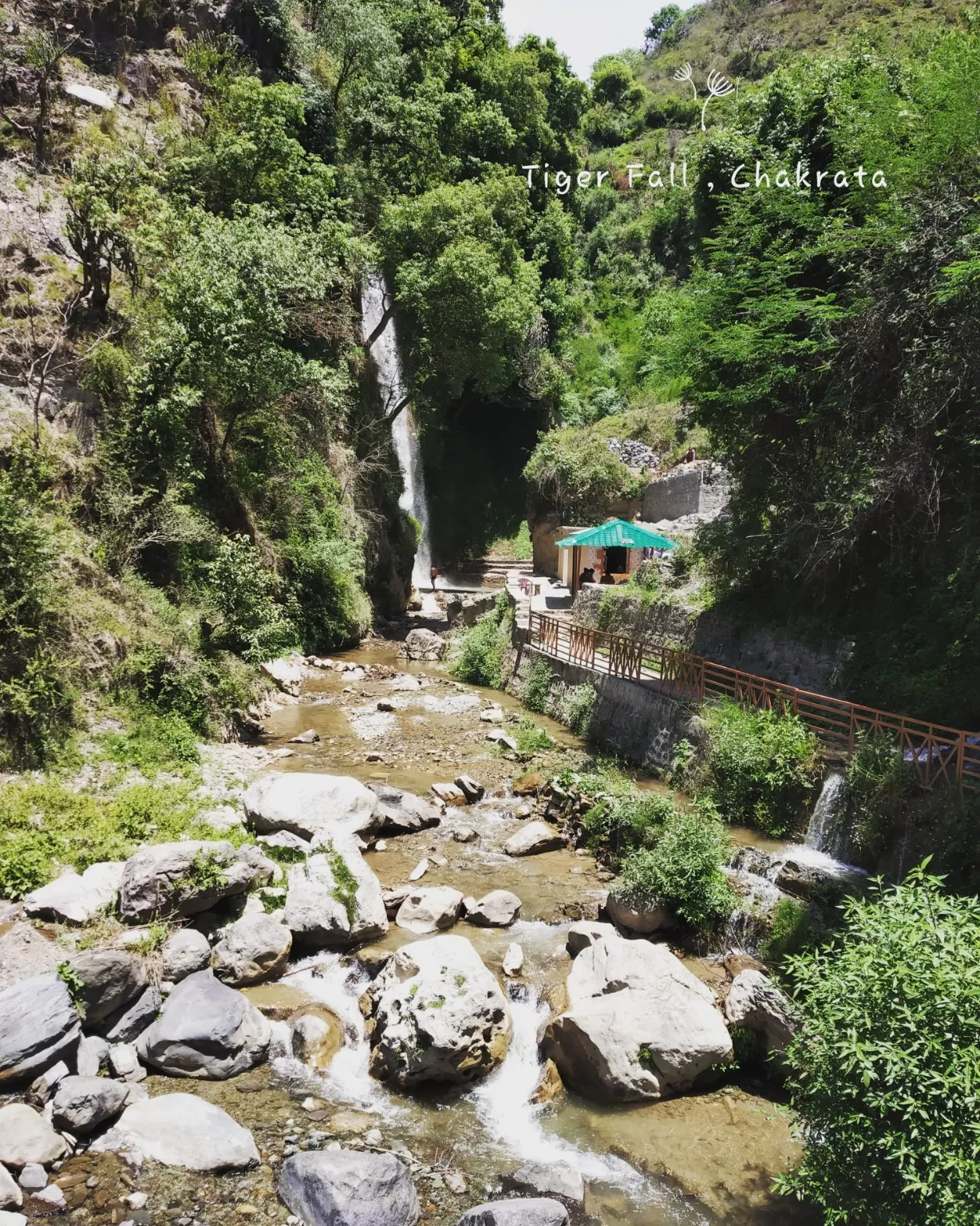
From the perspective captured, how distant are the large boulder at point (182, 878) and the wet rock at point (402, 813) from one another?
3240 mm

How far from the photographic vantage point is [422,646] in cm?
2570

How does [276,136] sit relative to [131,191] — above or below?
above

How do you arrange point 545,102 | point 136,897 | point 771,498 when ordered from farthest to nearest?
1. point 545,102
2. point 771,498
3. point 136,897

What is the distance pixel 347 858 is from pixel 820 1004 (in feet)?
21.3

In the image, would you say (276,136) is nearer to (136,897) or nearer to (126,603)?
(126,603)

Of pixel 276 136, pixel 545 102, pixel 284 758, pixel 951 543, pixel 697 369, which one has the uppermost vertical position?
pixel 545 102

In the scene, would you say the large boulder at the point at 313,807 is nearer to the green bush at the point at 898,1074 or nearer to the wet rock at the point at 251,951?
the wet rock at the point at 251,951

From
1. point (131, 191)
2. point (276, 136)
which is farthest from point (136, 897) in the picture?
point (276, 136)

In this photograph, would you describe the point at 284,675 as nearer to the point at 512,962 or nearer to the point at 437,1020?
the point at 512,962

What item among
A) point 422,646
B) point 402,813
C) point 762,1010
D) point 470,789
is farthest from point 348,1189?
point 422,646

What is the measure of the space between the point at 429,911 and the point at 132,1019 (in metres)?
3.69

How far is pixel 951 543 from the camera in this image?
11883 millimetres

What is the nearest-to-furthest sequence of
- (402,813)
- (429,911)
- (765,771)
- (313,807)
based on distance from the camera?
1. (429,911)
2. (313,807)
3. (765,771)
4. (402,813)

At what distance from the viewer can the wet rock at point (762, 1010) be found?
7.52 meters
